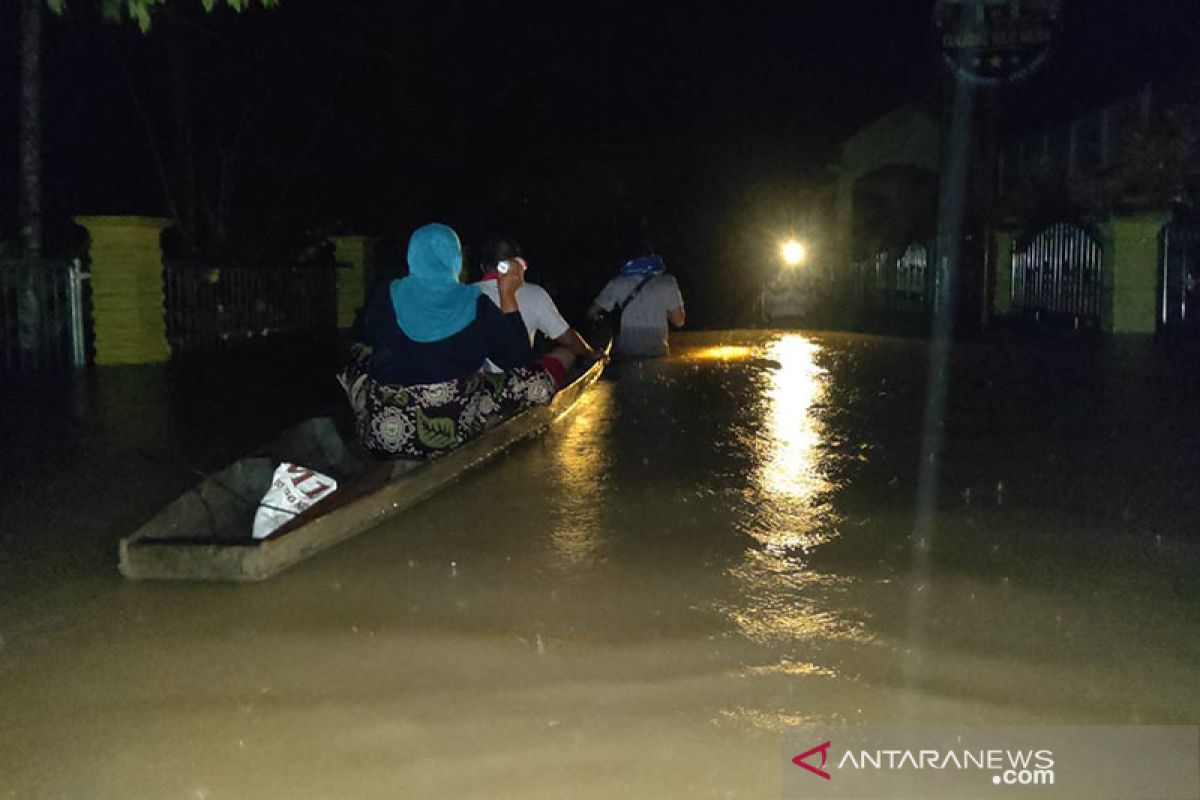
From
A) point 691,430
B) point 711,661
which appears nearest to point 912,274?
point 691,430

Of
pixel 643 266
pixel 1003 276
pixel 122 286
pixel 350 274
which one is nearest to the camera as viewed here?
pixel 643 266

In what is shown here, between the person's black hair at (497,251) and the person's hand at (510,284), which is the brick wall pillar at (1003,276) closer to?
the person's black hair at (497,251)

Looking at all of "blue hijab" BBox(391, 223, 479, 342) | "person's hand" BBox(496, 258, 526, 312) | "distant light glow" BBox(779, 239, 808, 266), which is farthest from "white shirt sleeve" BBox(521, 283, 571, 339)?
"distant light glow" BBox(779, 239, 808, 266)

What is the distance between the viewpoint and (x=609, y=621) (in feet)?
17.2

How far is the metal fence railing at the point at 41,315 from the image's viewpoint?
15031 millimetres

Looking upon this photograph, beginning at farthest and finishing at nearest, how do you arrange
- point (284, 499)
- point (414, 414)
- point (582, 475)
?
point (582, 475), point (414, 414), point (284, 499)

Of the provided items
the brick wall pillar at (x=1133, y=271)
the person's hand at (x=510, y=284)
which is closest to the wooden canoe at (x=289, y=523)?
the person's hand at (x=510, y=284)

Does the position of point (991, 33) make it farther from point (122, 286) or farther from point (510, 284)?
point (122, 286)

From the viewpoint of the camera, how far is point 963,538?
6.58 meters

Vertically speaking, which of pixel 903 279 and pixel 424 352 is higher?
pixel 903 279

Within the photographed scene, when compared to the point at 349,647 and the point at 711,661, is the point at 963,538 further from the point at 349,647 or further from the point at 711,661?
the point at 349,647

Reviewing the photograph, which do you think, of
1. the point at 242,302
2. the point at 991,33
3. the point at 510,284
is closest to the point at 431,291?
the point at 510,284

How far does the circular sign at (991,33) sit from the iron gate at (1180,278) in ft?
11.2

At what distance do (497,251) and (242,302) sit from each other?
33.4 feet
